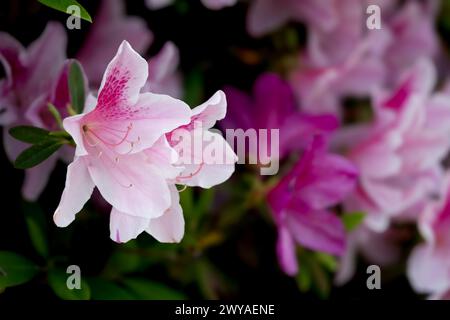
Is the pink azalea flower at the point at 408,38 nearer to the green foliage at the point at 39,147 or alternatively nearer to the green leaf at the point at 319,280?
the green leaf at the point at 319,280

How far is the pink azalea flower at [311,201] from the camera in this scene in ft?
1.92

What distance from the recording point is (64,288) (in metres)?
0.53

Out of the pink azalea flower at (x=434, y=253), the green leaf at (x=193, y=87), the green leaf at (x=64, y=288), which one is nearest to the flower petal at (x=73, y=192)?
the green leaf at (x=64, y=288)

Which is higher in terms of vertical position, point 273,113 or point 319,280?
point 273,113

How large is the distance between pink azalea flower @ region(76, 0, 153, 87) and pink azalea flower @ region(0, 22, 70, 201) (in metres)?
0.06

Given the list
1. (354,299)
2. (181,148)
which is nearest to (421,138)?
(354,299)

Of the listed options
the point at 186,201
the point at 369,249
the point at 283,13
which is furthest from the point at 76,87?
the point at 369,249

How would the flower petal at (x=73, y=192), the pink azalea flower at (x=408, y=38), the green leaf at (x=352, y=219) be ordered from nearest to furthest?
the flower petal at (x=73, y=192), the green leaf at (x=352, y=219), the pink azalea flower at (x=408, y=38)

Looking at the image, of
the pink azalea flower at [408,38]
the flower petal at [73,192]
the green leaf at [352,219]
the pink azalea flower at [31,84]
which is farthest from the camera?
the pink azalea flower at [408,38]

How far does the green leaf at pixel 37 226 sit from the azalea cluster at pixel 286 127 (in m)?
0.03

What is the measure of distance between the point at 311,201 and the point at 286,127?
70 millimetres

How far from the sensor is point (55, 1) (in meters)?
0.44

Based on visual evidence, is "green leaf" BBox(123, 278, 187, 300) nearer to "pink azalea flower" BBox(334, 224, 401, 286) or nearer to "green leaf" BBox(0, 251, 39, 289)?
"green leaf" BBox(0, 251, 39, 289)

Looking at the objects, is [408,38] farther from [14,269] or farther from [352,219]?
[14,269]
